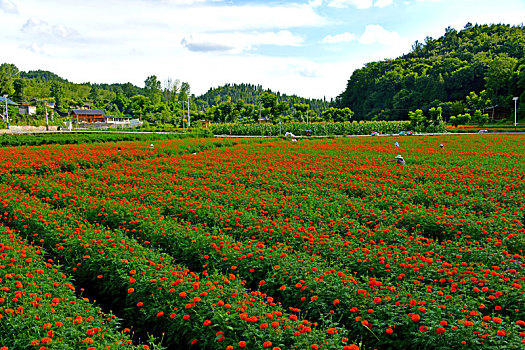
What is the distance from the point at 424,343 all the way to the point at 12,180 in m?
9.64

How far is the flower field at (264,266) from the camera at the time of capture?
315 centimetres

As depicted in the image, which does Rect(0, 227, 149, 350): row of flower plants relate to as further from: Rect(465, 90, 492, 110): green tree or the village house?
the village house

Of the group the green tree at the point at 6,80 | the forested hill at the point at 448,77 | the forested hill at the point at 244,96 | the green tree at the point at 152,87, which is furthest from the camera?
the forested hill at the point at 244,96

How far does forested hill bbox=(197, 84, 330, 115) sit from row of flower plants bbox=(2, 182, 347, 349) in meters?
118

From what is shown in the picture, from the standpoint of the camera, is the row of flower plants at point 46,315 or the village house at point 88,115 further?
the village house at point 88,115

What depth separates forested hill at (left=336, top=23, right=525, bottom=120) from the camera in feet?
196

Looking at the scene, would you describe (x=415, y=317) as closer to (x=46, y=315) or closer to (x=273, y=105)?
(x=46, y=315)

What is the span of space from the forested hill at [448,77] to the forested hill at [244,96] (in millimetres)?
23468

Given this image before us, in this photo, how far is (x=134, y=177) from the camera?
975 centimetres

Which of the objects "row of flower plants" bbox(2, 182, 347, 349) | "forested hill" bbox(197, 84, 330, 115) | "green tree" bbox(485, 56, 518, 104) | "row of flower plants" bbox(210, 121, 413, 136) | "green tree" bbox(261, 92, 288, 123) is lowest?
"row of flower plants" bbox(2, 182, 347, 349)

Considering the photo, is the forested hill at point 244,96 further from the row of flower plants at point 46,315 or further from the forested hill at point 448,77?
the row of flower plants at point 46,315

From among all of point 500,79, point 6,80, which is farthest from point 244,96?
point 500,79

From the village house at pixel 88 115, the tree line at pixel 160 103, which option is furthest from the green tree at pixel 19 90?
the village house at pixel 88 115

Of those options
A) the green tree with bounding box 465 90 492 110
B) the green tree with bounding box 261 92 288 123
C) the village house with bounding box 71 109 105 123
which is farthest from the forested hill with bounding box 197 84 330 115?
the green tree with bounding box 261 92 288 123
